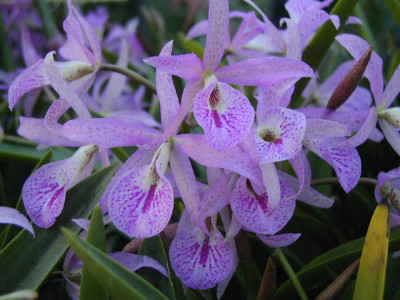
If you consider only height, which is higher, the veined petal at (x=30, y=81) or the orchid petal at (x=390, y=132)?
the veined petal at (x=30, y=81)

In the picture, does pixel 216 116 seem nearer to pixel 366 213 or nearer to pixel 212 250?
pixel 212 250

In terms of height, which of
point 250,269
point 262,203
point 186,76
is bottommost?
point 250,269

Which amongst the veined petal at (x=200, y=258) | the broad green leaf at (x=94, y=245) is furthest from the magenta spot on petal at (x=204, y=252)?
the broad green leaf at (x=94, y=245)

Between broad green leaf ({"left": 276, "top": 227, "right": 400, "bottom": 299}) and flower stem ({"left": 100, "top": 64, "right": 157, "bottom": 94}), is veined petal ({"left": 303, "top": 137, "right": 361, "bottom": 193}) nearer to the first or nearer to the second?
broad green leaf ({"left": 276, "top": 227, "right": 400, "bottom": 299})

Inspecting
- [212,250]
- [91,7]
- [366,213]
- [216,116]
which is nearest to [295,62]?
[216,116]

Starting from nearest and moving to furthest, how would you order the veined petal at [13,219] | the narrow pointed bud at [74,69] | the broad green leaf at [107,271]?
the broad green leaf at [107,271]
the veined petal at [13,219]
the narrow pointed bud at [74,69]

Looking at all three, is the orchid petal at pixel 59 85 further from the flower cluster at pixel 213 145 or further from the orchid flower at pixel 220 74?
the orchid flower at pixel 220 74

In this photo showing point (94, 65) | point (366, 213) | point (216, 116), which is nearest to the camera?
point (216, 116)
